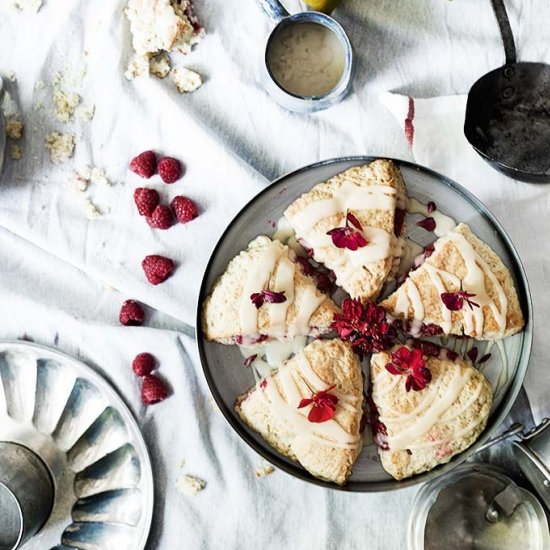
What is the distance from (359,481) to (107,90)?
101 centimetres

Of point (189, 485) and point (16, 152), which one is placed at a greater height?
point (16, 152)

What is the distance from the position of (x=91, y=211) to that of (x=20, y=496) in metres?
0.61

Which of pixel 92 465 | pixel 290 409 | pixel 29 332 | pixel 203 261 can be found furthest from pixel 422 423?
pixel 29 332

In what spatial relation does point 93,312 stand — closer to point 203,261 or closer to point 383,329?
point 203,261

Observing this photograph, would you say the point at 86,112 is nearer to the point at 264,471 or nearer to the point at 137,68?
the point at 137,68

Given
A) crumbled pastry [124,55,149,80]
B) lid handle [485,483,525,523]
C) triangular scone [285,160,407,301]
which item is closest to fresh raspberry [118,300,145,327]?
triangular scone [285,160,407,301]

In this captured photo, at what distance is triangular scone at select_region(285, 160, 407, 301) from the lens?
1.70 meters

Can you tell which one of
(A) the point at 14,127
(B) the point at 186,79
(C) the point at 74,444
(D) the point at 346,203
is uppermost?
(B) the point at 186,79

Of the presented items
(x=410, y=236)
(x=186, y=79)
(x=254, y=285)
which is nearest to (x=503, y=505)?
(x=410, y=236)

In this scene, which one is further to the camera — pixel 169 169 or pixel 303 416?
pixel 169 169

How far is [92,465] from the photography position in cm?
184

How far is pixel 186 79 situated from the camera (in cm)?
187

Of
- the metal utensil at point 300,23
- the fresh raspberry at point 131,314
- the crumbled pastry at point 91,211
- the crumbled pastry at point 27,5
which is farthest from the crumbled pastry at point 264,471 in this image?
the crumbled pastry at point 27,5

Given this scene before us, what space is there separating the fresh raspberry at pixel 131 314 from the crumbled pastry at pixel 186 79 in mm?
490
